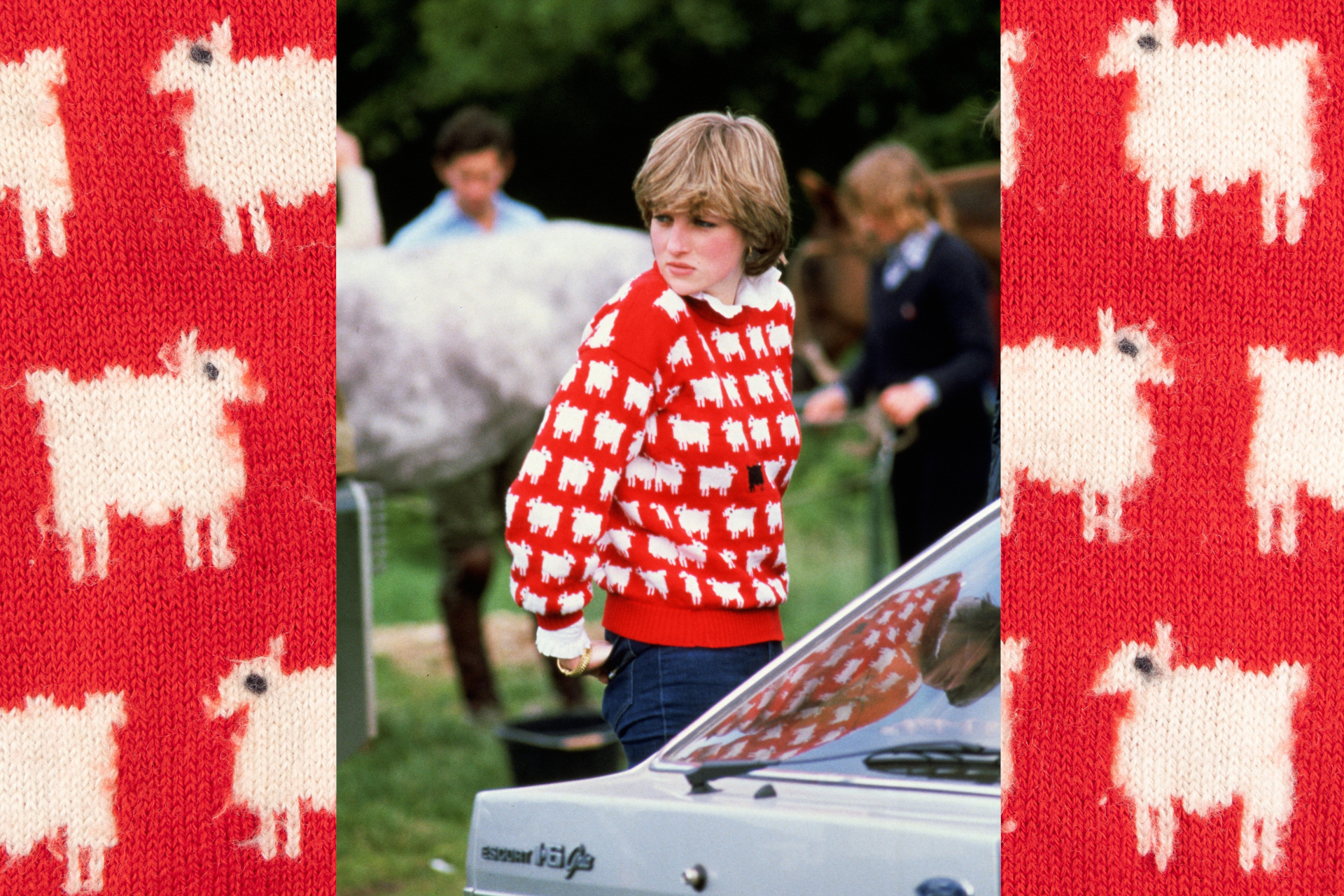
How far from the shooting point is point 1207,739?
1356 millimetres

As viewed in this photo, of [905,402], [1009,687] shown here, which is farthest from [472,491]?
[1009,687]

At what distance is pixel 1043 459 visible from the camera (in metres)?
1.35

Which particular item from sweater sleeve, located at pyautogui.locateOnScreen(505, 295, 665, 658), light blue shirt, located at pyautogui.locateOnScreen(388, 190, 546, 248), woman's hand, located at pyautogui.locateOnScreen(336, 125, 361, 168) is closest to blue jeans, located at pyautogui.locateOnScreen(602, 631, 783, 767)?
→ sweater sleeve, located at pyautogui.locateOnScreen(505, 295, 665, 658)

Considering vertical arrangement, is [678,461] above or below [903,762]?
above

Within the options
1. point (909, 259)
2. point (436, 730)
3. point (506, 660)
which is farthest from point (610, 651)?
point (506, 660)

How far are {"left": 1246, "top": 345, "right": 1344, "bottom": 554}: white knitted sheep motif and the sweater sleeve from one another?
2.09ft

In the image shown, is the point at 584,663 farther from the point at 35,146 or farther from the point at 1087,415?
the point at 35,146

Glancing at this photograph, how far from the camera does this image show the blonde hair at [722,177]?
1.66 meters

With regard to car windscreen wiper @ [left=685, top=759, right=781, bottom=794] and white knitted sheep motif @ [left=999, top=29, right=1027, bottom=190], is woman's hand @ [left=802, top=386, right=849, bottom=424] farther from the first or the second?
white knitted sheep motif @ [left=999, top=29, right=1027, bottom=190]

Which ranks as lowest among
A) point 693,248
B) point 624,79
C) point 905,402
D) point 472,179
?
point 905,402

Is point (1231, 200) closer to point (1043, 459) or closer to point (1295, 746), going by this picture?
point (1043, 459)

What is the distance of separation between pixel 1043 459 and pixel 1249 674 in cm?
27

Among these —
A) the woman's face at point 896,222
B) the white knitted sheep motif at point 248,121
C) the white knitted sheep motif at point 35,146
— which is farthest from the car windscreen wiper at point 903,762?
the woman's face at point 896,222

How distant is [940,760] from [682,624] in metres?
0.33
